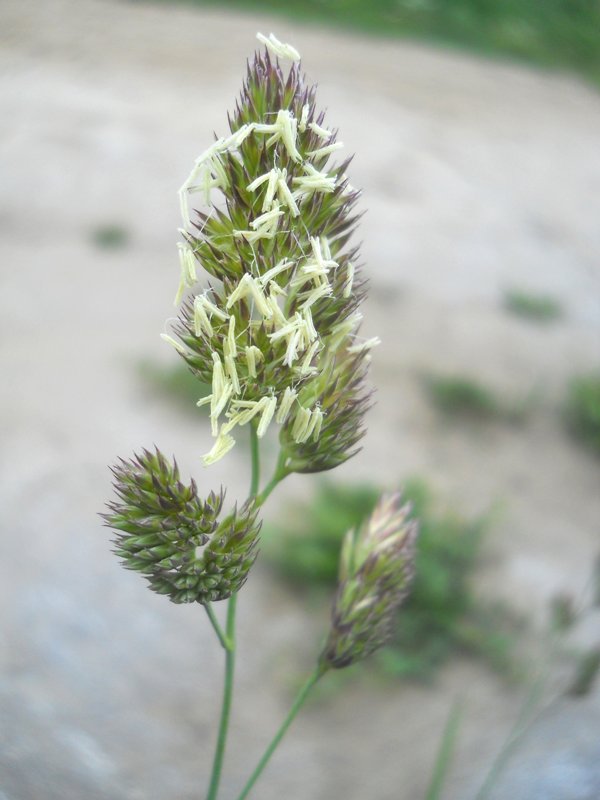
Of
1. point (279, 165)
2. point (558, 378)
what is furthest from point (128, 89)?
point (279, 165)

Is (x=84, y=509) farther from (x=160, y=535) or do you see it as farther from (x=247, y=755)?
(x=160, y=535)

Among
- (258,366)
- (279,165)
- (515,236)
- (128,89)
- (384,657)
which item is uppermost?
(128,89)

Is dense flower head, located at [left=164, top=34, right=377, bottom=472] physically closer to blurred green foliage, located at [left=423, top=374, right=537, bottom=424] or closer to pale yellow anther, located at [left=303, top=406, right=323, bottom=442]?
pale yellow anther, located at [left=303, top=406, right=323, bottom=442]

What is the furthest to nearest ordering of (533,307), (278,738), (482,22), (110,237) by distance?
(482,22), (110,237), (533,307), (278,738)

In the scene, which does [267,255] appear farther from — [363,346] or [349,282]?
[363,346]

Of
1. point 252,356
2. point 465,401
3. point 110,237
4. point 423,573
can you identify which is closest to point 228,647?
point 252,356

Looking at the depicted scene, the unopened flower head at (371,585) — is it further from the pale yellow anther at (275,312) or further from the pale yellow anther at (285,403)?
the pale yellow anther at (275,312)

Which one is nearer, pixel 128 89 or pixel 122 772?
pixel 122 772
